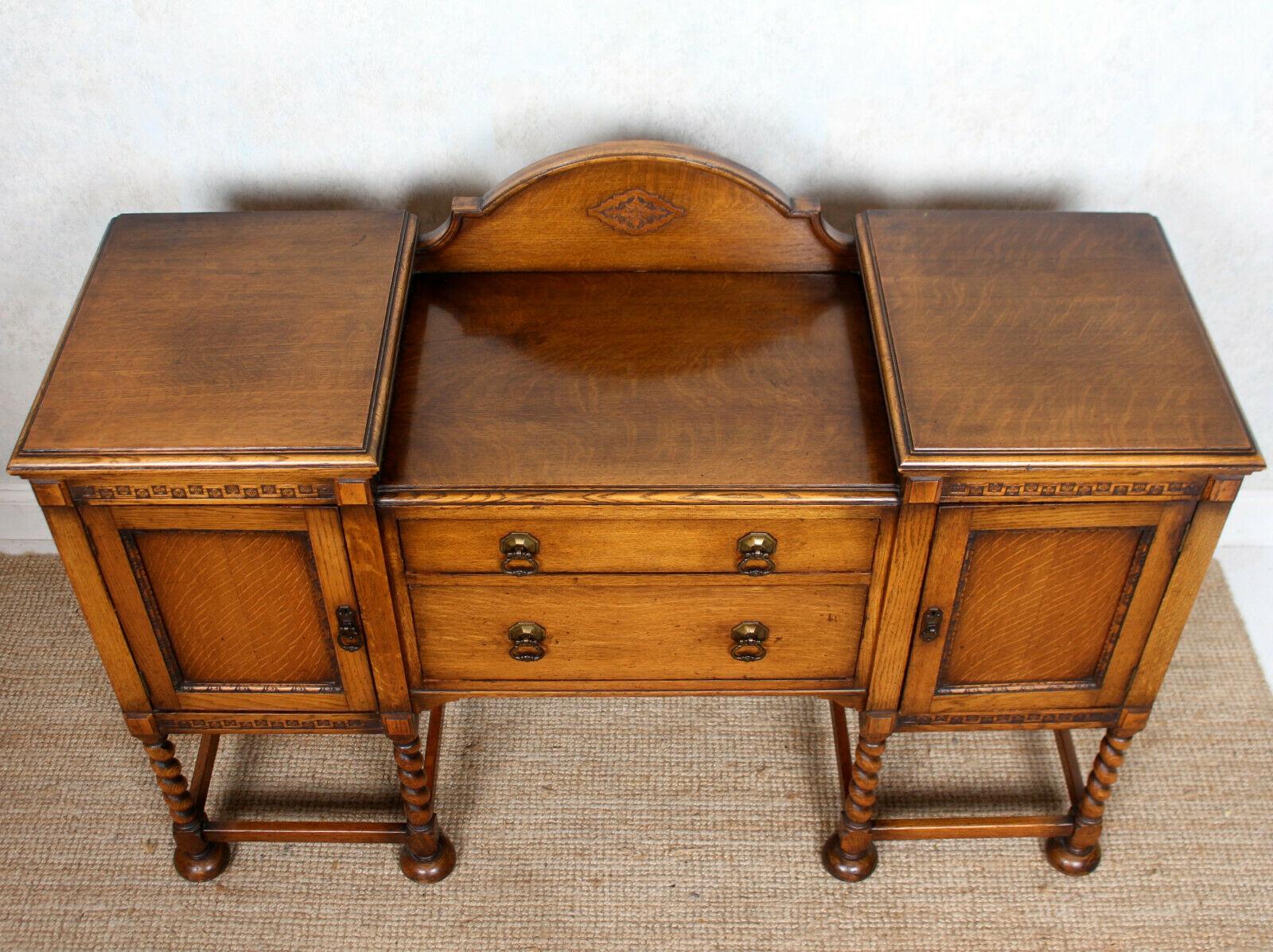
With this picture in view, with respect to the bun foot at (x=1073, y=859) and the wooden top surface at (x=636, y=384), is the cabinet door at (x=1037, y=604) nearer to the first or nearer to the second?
the wooden top surface at (x=636, y=384)

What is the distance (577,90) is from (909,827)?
3.25ft

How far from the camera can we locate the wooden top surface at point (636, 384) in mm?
1102

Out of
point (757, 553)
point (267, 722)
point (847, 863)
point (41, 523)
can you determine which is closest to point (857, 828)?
point (847, 863)

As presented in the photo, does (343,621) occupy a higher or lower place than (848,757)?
higher

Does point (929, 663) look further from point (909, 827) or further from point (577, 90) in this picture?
point (577, 90)

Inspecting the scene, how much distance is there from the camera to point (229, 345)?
44.7 inches

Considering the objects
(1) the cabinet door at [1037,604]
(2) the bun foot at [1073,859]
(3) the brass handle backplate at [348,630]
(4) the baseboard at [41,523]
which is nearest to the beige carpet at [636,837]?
(2) the bun foot at [1073,859]

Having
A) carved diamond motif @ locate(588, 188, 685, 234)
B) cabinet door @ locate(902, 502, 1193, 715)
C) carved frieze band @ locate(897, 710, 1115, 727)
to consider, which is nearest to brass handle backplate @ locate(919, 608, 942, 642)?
cabinet door @ locate(902, 502, 1193, 715)

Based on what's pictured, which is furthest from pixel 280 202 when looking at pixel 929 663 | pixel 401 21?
pixel 929 663

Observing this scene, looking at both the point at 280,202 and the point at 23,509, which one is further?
the point at 23,509

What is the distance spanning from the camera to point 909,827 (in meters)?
A: 1.47

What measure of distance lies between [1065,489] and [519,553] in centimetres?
53

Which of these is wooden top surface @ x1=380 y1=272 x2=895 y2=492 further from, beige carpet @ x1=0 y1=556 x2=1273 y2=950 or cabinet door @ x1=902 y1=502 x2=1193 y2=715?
beige carpet @ x1=0 y1=556 x2=1273 y2=950

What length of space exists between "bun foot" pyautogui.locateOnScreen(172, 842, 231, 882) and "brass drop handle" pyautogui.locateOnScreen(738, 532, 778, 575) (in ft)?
2.71
